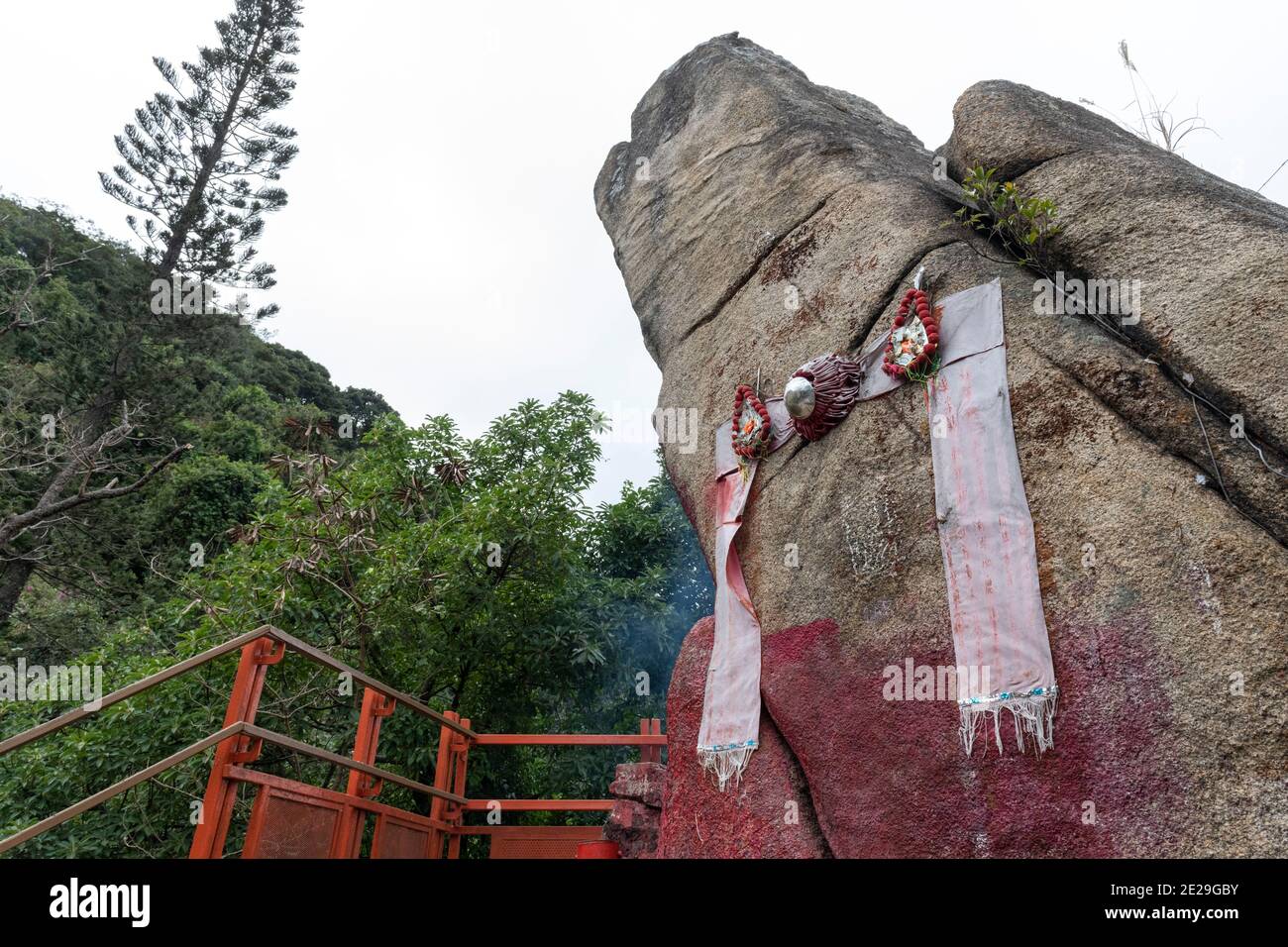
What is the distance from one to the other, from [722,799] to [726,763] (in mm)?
163

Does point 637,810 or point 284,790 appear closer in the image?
point 284,790

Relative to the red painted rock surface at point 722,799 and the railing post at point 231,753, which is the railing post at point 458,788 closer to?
the red painted rock surface at point 722,799

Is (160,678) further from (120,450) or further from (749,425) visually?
(120,450)

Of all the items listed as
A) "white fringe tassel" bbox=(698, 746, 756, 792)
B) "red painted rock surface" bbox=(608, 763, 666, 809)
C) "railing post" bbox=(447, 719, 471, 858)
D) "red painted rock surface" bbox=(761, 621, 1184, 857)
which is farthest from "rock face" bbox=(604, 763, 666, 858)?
"red painted rock surface" bbox=(761, 621, 1184, 857)

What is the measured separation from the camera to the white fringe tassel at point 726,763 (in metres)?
3.90

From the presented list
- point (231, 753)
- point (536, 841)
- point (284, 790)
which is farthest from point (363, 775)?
point (536, 841)

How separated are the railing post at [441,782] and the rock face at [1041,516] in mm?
1694

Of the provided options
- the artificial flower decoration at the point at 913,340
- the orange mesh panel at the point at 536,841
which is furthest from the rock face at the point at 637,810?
the artificial flower decoration at the point at 913,340

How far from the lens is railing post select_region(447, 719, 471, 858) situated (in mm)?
5539

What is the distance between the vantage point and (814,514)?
159 inches

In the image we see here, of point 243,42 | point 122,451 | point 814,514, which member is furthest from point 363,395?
point 814,514

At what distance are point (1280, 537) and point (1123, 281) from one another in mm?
1198

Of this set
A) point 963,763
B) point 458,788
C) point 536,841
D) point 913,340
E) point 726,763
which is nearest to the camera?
point 963,763

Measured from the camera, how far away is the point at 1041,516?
3197 millimetres
